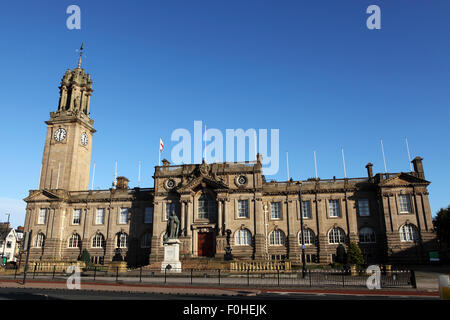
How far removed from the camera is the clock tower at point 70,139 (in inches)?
2266

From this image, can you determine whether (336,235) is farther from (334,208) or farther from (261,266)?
(261,266)

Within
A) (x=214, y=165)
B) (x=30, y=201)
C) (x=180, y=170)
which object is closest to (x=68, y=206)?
(x=30, y=201)

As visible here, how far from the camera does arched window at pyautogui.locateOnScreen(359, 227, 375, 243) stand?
151ft

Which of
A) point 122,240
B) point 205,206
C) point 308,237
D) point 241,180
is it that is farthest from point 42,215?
point 308,237

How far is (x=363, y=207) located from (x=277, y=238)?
40.5 ft

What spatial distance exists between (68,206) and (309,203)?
123 ft

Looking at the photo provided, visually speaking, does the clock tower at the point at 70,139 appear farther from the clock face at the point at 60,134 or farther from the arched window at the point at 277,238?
the arched window at the point at 277,238

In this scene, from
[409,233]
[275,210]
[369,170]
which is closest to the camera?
[409,233]

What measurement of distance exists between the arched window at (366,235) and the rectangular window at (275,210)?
1101 centimetres

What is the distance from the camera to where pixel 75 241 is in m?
54.0

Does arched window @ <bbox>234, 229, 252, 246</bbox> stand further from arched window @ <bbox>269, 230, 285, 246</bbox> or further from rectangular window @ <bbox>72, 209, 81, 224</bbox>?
rectangular window @ <bbox>72, 209, 81, 224</bbox>

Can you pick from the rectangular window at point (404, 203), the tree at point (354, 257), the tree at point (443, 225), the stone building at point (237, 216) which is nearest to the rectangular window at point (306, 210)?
the stone building at point (237, 216)

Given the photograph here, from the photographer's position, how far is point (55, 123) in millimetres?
60562

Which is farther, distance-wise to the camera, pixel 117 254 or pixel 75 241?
pixel 75 241
